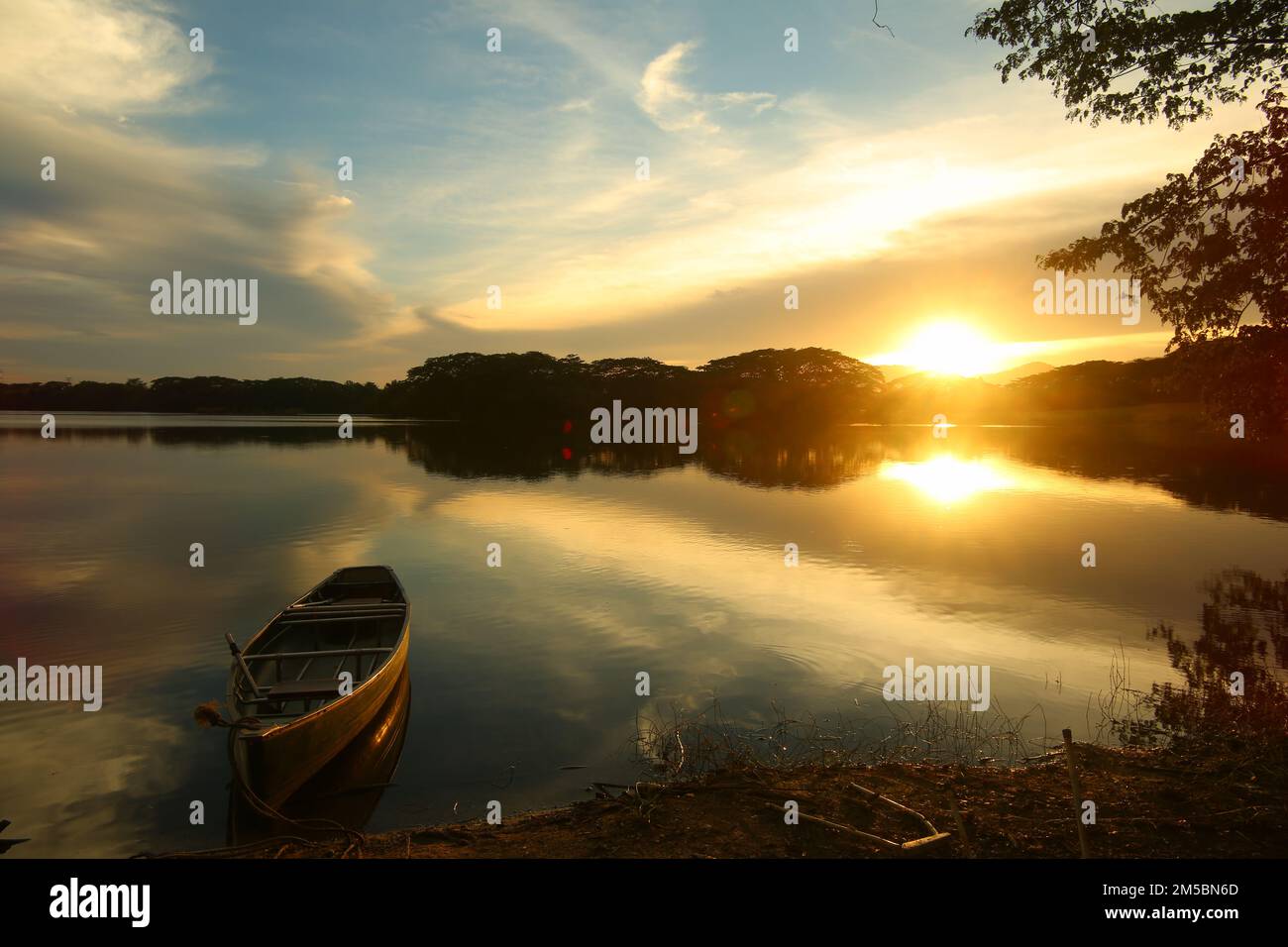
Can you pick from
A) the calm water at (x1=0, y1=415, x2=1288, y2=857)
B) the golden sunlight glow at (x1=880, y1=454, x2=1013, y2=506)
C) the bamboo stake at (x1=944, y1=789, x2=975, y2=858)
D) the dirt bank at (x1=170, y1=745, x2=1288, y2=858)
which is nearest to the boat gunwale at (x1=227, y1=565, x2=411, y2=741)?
the calm water at (x1=0, y1=415, x2=1288, y2=857)

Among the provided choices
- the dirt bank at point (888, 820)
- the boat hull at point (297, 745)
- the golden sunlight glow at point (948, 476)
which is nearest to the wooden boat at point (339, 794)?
the boat hull at point (297, 745)

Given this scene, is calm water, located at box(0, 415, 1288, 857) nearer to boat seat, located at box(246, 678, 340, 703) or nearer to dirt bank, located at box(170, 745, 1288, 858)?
boat seat, located at box(246, 678, 340, 703)

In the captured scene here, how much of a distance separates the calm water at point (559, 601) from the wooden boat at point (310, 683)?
1159 mm

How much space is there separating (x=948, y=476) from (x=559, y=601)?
179 feet

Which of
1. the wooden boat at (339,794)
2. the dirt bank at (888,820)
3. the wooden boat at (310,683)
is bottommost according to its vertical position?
the wooden boat at (339,794)

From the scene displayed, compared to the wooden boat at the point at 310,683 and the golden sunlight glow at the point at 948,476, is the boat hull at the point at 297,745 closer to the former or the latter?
the wooden boat at the point at 310,683

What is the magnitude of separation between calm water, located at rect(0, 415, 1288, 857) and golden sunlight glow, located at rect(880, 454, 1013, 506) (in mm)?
1449

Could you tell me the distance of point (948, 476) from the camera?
6844cm

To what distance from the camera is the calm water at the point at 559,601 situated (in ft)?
41.2
